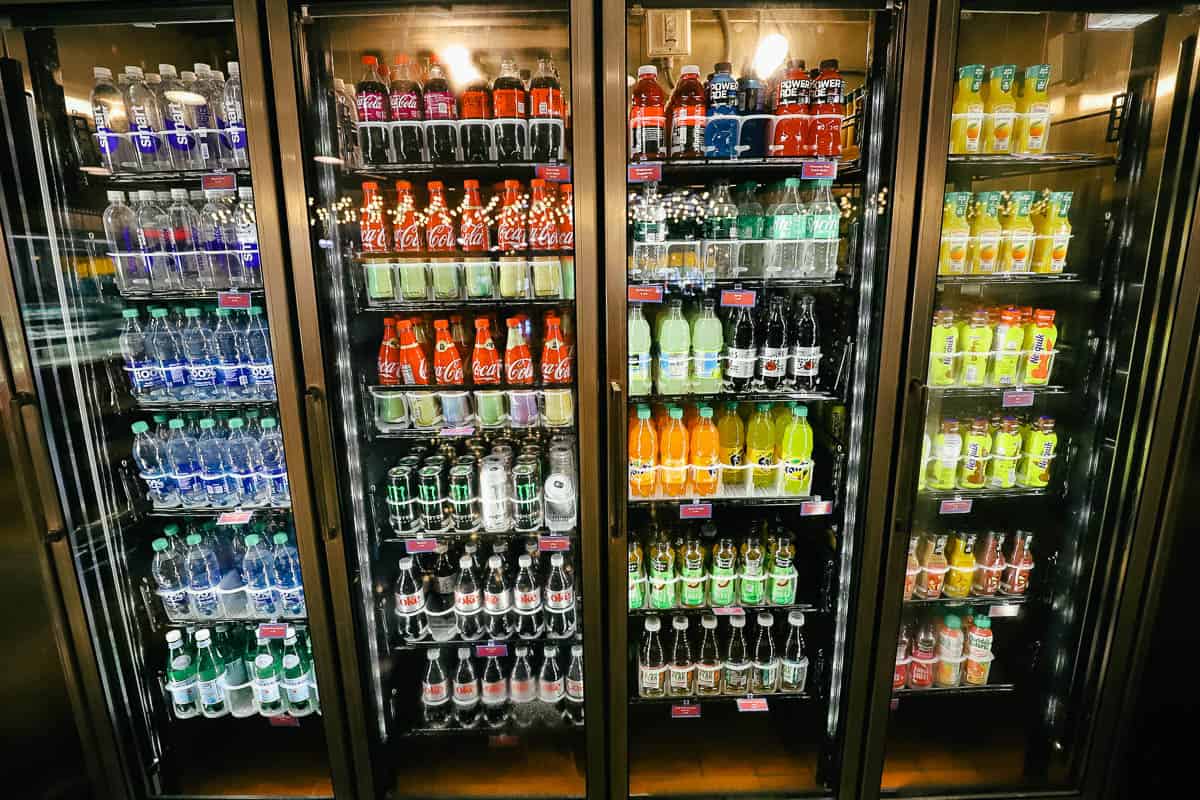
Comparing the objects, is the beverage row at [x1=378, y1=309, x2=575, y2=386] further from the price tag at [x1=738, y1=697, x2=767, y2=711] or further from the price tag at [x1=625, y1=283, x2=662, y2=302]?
the price tag at [x1=738, y1=697, x2=767, y2=711]

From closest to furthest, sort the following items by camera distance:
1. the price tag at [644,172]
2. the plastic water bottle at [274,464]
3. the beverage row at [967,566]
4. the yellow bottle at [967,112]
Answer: the price tag at [644,172] < the yellow bottle at [967,112] < the plastic water bottle at [274,464] < the beverage row at [967,566]

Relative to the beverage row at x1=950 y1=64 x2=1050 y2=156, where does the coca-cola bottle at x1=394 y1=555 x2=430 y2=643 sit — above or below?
below

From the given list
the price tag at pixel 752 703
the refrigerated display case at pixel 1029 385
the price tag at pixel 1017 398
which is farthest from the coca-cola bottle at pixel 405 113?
the price tag at pixel 752 703

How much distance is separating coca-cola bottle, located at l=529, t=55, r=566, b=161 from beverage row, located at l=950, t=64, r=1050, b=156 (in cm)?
115

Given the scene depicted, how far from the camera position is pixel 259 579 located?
1.98 m

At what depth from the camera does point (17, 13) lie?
152 centimetres

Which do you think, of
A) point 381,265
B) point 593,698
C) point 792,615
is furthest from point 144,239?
point 792,615

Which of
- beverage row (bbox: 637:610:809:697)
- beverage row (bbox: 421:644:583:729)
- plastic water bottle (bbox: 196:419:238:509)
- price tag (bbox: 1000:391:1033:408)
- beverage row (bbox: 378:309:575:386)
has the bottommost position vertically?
beverage row (bbox: 421:644:583:729)

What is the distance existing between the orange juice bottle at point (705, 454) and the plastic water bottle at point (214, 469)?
1.49 metres

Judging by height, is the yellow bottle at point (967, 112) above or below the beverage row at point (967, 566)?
Answer: above

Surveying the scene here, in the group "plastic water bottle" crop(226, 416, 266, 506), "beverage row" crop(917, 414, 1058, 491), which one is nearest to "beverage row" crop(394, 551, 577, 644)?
"plastic water bottle" crop(226, 416, 266, 506)

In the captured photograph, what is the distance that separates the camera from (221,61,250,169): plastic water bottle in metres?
1.74

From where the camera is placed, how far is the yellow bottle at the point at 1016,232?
1.82 metres

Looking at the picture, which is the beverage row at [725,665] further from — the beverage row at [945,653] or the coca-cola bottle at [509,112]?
the coca-cola bottle at [509,112]
